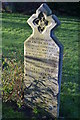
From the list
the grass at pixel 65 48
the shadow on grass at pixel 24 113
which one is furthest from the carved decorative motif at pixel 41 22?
the shadow on grass at pixel 24 113

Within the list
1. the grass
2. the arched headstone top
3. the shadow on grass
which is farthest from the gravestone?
the grass

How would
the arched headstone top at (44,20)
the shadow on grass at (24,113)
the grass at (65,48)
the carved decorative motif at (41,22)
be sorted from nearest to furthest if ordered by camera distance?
1. the arched headstone top at (44,20)
2. the carved decorative motif at (41,22)
3. the shadow on grass at (24,113)
4. the grass at (65,48)

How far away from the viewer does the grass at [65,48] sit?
514cm

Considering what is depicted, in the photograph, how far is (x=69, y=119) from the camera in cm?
465

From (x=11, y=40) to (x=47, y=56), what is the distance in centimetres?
547

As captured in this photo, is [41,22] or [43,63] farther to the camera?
[43,63]

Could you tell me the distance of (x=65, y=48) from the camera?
28.3ft

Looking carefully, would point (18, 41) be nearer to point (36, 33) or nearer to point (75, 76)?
point (75, 76)

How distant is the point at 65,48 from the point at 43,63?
4.41m

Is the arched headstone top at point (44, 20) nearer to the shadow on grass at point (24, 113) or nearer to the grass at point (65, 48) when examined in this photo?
the grass at point (65, 48)

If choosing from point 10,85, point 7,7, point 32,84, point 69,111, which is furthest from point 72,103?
point 7,7

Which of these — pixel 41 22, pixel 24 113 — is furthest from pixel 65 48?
pixel 41 22

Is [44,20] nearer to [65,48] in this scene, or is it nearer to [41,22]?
[41,22]

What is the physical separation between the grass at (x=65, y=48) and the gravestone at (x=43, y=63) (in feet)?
1.62
